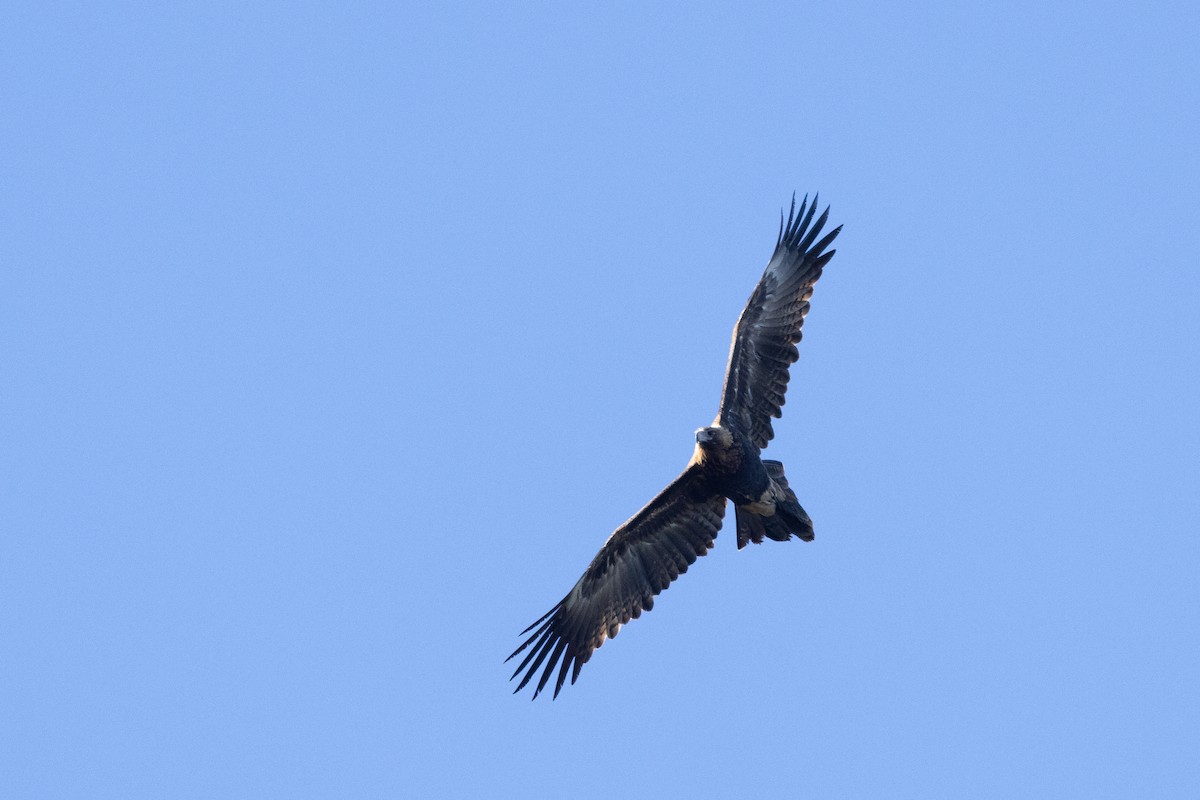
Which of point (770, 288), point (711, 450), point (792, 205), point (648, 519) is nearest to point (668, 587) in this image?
point (648, 519)

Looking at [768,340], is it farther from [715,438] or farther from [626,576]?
[626,576]

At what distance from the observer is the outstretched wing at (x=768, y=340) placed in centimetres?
1391

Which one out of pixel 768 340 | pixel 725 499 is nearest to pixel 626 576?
pixel 725 499

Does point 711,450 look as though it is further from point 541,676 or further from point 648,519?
point 541,676

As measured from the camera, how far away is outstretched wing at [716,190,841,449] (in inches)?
548

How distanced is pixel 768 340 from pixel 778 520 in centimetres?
172

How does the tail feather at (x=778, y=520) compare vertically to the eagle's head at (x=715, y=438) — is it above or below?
below

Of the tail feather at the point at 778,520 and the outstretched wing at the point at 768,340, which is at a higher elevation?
the outstretched wing at the point at 768,340

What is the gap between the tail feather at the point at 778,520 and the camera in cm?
1347

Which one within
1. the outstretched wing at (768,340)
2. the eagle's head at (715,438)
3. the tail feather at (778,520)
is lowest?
the tail feather at (778,520)

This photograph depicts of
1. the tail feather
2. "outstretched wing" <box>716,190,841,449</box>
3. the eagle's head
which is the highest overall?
"outstretched wing" <box>716,190,841,449</box>

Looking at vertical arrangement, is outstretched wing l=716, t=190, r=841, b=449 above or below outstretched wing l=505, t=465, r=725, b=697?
above

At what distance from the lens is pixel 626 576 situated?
14.4 metres

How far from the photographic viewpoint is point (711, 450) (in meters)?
13.5
